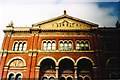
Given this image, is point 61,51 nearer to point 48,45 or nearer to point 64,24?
point 48,45

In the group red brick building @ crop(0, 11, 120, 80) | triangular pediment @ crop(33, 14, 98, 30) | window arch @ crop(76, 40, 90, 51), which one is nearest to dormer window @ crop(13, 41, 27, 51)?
red brick building @ crop(0, 11, 120, 80)

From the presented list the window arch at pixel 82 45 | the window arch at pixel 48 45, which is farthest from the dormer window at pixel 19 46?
the window arch at pixel 82 45

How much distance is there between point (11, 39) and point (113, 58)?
15675 mm

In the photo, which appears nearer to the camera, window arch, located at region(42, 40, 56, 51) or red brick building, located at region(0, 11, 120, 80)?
red brick building, located at region(0, 11, 120, 80)

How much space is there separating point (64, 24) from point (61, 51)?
17.0 feet

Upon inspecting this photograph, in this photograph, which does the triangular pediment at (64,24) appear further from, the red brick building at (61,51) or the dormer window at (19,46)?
the dormer window at (19,46)

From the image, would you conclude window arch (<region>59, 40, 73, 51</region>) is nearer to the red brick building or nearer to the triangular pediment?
the red brick building

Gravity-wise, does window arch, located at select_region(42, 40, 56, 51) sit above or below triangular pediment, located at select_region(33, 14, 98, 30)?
below

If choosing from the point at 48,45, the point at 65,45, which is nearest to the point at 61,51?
the point at 65,45

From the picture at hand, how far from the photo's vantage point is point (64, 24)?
1254 inches

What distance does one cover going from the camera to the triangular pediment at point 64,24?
31422mm

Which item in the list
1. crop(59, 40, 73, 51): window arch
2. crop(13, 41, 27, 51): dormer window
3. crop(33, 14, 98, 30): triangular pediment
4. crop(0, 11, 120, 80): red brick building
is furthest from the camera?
crop(33, 14, 98, 30): triangular pediment

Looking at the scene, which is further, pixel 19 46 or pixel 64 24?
pixel 64 24

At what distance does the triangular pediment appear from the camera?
31.4 meters
